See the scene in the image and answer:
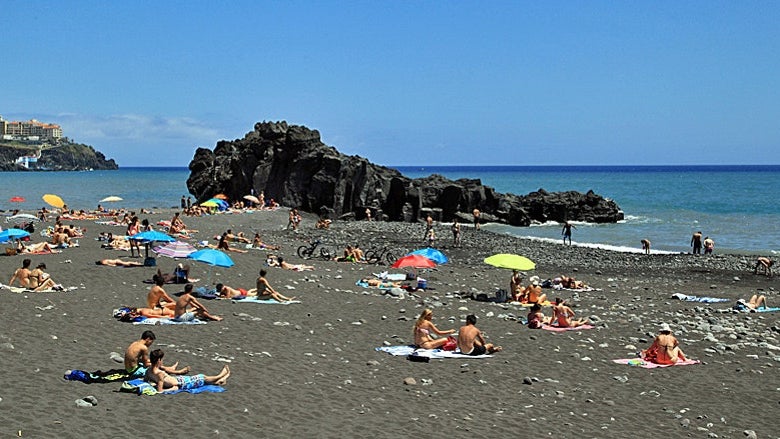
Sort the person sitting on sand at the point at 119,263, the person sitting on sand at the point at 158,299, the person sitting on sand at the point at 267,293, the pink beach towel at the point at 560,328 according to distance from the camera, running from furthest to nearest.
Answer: the person sitting on sand at the point at 119,263
the person sitting on sand at the point at 267,293
the pink beach towel at the point at 560,328
the person sitting on sand at the point at 158,299

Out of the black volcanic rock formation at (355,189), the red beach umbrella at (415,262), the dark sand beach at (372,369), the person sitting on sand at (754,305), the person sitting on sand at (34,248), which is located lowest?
the dark sand beach at (372,369)

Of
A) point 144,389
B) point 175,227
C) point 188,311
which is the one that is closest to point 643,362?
point 144,389

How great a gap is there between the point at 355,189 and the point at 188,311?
46407 millimetres

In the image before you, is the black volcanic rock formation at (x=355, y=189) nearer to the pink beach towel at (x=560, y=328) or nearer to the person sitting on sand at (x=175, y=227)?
the person sitting on sand at (x=175, y=227)

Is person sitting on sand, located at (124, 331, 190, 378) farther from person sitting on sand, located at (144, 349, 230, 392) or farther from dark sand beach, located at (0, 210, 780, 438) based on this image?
dark sand beach, located at (0, 210, 780, 438)

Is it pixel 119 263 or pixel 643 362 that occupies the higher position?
pixel 119 263

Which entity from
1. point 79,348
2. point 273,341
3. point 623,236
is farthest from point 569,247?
point 79,348

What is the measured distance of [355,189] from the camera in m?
64.4

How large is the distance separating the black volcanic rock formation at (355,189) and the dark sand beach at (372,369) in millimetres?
37723

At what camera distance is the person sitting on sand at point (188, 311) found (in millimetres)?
17734

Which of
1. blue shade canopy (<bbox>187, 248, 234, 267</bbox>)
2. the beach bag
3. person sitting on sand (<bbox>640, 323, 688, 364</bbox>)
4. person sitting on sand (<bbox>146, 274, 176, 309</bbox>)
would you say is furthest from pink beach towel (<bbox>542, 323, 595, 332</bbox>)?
blue shade canopy (<bbox>187, 248, 234, 267</bbox>)

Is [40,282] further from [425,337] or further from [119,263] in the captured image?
[425,337]

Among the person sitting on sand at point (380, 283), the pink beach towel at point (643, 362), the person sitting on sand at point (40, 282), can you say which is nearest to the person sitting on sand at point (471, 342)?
the pink beach towel at point (643, 362)

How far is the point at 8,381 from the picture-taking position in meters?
12.1
